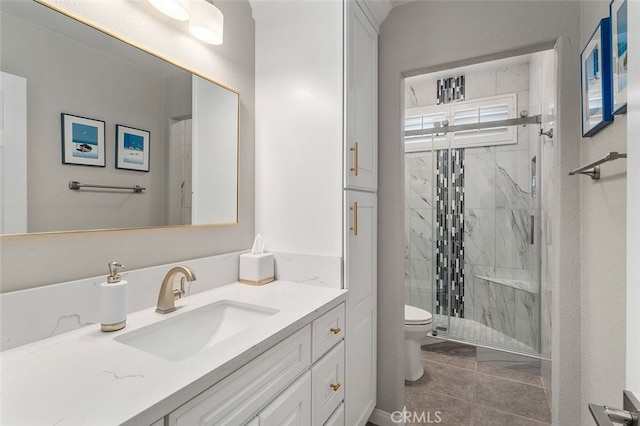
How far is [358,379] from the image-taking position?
1.58m

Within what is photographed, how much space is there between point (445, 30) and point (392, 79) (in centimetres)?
37

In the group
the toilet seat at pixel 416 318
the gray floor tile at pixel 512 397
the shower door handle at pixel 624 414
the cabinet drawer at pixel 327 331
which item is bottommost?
the gray floor tile at pixel 512 397

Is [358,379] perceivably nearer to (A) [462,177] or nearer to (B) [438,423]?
(B) [438,423]

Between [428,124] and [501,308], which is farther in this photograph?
[428,124]

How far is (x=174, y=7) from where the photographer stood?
1215 mm

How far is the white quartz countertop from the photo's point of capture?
1.86ft

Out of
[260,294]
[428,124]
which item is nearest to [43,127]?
[260,294]

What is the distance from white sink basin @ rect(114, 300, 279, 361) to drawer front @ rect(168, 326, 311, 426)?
7.6 inches

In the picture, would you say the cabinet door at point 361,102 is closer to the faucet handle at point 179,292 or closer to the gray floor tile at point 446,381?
the faucet handle at point 179,292

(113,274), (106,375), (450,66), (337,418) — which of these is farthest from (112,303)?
(450,66)

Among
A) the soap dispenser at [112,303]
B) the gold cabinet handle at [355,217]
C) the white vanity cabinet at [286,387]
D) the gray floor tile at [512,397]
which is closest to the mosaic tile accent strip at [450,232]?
the gray floor tile at [512,397]

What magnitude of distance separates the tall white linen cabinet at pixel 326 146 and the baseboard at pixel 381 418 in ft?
0.39

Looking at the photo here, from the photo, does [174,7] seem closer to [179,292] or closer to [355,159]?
[355,159]

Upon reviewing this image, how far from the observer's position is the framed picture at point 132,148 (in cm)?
110
